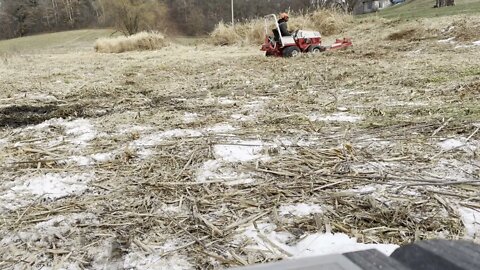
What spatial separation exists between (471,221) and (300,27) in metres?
16.8

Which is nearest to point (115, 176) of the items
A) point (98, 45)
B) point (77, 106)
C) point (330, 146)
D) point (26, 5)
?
point (330, 146)

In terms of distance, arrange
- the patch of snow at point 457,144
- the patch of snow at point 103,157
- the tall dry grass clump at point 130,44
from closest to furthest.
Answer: the patch of snow at point 457,144 < the patch of snow at point 103,157 < the tall dry grass clump at point 130,44

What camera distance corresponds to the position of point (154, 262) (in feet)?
6.23

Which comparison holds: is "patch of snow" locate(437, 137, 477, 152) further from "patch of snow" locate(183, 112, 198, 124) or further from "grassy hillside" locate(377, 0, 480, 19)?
"grassy hillside" locate(377, 0, 480, 19)

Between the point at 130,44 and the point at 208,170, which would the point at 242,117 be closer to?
the point at 208,170

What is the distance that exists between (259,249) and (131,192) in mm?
1084

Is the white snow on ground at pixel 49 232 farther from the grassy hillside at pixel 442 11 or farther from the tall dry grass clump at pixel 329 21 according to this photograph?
the tall dry grass clump at pixel 329 21

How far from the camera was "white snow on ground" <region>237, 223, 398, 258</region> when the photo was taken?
6.14 feet

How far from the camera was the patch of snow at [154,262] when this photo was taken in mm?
1862

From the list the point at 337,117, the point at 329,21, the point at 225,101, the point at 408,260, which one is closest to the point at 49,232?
the point at 408,260

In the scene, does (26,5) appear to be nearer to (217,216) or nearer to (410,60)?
(410,60)

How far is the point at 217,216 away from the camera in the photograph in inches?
90.2

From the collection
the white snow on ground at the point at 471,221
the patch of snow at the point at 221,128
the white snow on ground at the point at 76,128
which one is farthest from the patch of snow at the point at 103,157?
the white snow on ground at the point at 471,221

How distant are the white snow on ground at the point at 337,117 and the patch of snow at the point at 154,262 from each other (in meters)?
2.56
